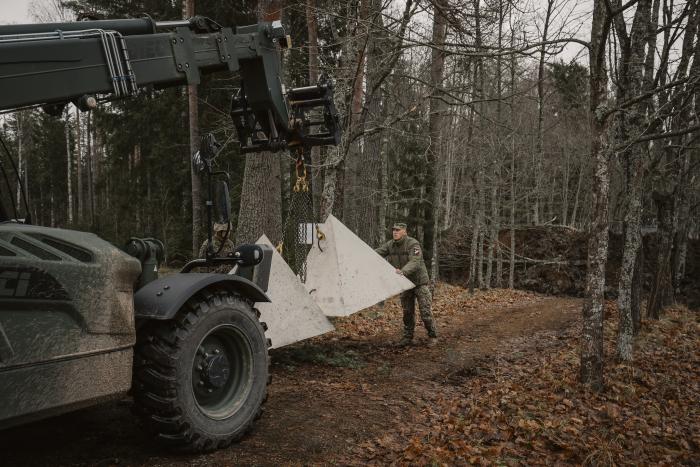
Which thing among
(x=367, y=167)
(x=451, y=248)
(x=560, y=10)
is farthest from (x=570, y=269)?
(x=560, y=10)

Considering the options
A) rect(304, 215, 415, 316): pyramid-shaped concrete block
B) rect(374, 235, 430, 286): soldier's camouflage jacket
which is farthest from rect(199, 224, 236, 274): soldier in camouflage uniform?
rect(374, 235, 430, 286): soldier's camouflage jacket

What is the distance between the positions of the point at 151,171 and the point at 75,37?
2134 centimetres

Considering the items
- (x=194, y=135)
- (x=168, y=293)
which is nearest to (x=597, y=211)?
(x=168, y=293)

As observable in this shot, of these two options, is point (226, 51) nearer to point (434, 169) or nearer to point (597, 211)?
point (597, 211)

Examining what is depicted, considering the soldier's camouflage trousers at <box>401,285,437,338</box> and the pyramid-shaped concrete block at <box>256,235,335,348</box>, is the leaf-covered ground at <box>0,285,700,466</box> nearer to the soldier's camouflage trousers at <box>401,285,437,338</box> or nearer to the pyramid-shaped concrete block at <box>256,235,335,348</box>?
the soldier's camouflage trousers at <box>401,285,437,338</box>

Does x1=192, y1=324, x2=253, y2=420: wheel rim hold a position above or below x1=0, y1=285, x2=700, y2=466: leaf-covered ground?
above

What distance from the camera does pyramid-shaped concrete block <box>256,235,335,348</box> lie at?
6754mm

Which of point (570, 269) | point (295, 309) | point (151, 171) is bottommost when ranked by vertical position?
point (570, 269)

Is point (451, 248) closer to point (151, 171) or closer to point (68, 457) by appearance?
point (151, 171)

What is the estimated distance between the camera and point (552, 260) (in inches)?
886

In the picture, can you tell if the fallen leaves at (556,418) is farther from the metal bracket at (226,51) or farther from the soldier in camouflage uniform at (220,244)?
the metal bracket at (226,51)

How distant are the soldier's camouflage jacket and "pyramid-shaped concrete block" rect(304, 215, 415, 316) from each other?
924mm

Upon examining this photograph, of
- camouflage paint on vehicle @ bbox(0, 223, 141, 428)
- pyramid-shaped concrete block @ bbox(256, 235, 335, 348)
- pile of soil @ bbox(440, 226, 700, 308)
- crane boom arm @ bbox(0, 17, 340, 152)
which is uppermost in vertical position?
crane boom arm @ bbox(0, 17, 340, 152)

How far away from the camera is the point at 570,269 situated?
22328 millimetres
